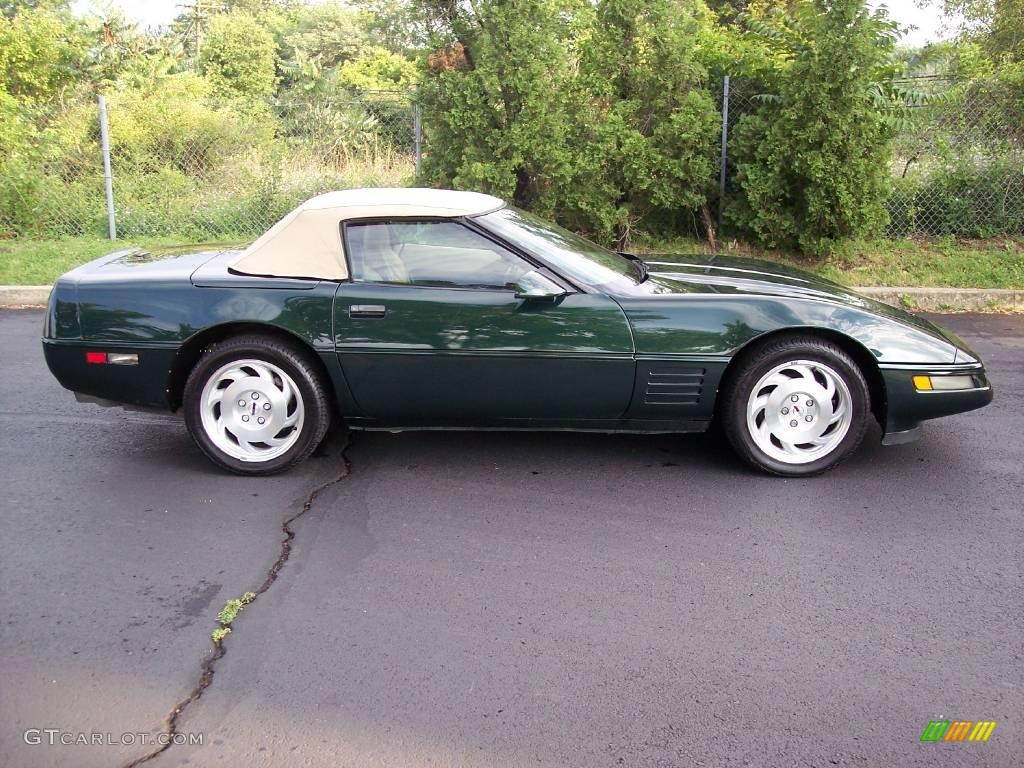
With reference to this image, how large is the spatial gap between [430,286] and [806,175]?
19.4ft

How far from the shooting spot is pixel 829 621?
3.16 metres

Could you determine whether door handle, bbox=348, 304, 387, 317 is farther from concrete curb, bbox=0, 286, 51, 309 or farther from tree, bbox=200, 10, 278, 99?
tree, bbox=200, 10, 278, 99

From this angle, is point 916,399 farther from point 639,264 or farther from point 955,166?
point 955,166

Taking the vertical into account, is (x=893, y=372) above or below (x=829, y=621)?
above

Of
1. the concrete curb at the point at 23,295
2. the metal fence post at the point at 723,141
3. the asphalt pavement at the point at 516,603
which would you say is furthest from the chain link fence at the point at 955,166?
the concrete curb at the point at 23,295

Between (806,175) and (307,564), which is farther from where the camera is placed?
(806,175)

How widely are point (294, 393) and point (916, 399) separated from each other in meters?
2.90

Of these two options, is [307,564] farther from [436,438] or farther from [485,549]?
[436,438]

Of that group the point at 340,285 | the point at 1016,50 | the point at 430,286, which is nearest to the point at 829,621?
the point at 430,286

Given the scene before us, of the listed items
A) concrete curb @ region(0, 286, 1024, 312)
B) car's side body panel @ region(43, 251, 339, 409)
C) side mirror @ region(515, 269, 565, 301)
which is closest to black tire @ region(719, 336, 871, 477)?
side mirror @ region(515, 269, 565, 301)

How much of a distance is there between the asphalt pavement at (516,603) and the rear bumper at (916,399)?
26cm

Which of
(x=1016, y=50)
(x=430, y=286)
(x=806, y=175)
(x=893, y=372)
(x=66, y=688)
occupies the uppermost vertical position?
(x=1016, y=50)

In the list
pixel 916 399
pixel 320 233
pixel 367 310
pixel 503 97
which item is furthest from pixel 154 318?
pixel 503 97

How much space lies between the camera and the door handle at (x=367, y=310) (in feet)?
14.1
